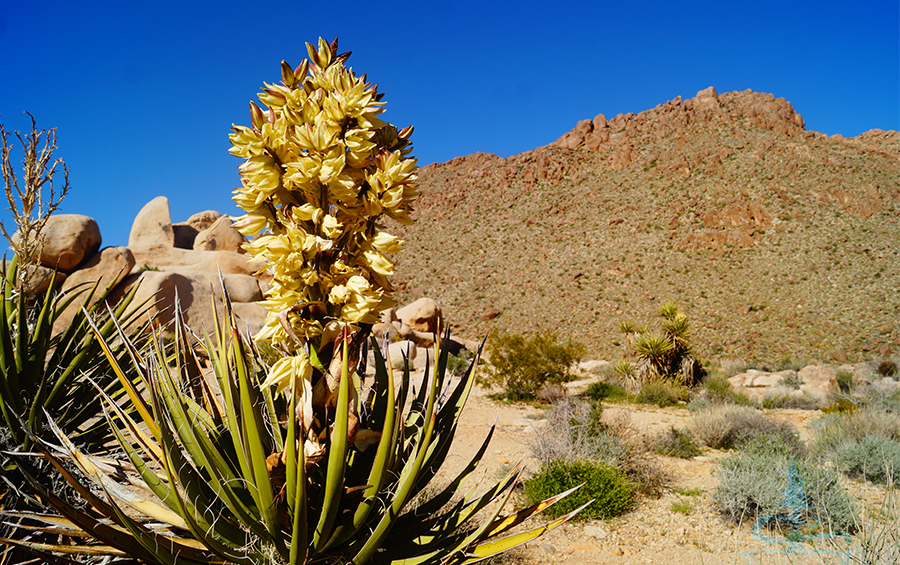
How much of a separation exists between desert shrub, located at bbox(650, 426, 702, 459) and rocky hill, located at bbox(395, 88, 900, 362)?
65.2 ft

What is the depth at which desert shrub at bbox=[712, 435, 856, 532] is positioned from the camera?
14.8ft

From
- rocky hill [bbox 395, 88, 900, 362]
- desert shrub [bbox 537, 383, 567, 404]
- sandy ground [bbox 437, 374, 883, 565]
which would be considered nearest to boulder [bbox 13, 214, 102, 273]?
sandy ground [bbox 437, 374, 883, 565]

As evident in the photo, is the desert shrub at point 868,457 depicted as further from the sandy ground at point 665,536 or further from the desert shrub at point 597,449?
the desert shrub at point 597,449

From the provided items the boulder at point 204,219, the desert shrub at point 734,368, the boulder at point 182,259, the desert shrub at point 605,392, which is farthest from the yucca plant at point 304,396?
the boulder at point 204,219

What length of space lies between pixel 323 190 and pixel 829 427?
923cm

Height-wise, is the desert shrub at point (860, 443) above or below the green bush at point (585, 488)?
below

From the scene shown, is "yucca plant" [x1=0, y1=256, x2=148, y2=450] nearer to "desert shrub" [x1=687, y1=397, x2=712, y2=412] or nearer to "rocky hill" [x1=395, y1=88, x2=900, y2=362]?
"desert shrub" [x1=687, y1=397, x2=712, y2=412]

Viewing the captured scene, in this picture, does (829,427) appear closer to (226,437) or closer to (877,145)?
(226,437)

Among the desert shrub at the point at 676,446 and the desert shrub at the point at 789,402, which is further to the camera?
the desert shrub at the point at 789,402

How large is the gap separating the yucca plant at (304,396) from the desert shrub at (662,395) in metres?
12.3

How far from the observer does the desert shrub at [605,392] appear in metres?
13.4

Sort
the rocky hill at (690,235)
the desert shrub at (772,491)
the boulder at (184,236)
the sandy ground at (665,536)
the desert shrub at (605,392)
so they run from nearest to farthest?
the sandy ground at (665,536), the desert shrub at (772,491), the desert shrub at (605,392), the boulder at (184,236), the rocky hill at (690,235)

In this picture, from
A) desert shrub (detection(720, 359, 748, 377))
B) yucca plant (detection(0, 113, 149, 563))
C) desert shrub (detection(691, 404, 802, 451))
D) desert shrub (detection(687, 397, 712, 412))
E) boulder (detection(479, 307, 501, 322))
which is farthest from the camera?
boulder (detection(479, 307, 501, 322))

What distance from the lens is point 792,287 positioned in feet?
93.4
